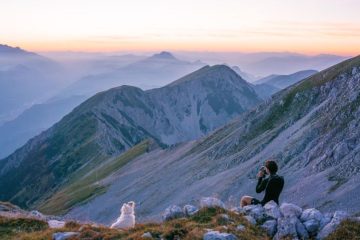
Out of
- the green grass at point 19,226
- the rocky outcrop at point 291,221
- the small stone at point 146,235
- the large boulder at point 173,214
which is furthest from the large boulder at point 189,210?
the green grass at point 19,226

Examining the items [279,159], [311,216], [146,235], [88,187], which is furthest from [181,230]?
[88,187]

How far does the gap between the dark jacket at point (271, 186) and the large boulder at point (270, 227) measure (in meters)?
1.64

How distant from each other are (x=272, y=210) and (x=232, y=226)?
2.31m

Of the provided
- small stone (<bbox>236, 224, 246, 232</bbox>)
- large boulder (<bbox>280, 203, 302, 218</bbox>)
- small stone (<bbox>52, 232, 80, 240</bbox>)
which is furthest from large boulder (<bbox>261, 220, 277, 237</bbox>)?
small stone (<bbox>52, 232, 80, 240</bbox>)

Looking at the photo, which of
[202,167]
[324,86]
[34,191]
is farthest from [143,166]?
[34,191]

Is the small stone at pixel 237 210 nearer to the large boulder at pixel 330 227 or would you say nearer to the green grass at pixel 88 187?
the large boulder at pixel 330 227

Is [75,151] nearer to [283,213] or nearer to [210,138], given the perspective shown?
[210,138]

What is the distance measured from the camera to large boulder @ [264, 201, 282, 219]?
1898 cm

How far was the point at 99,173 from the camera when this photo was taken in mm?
140875

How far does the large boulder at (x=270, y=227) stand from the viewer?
18266 mm

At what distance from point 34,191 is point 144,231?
178 m

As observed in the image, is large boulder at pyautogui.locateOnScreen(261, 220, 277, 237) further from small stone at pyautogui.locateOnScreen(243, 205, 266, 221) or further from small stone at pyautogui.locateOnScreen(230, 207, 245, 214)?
small stone at pyautogui.locateOnScreen(230, 207, 245, 214)

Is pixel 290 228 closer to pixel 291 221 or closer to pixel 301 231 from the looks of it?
pixel 291 221

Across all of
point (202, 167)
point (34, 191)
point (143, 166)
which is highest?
point (202, 167)
